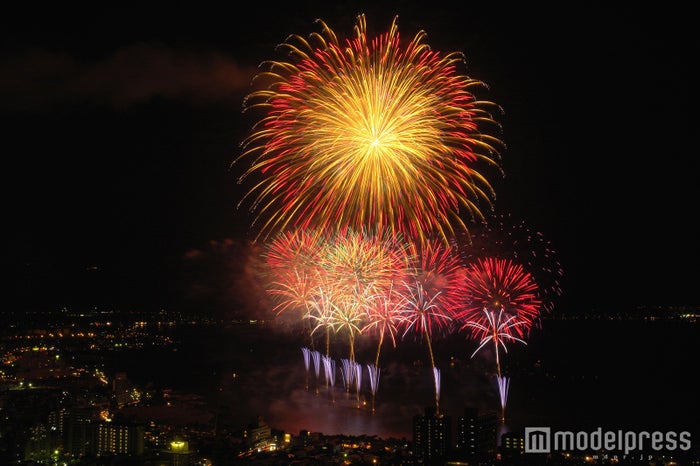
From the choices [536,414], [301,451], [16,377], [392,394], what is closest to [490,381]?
[392,394]

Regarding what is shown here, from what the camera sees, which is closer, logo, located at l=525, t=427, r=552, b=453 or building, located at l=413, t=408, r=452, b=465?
logo, located at l=525, t=427, r=552, b=453

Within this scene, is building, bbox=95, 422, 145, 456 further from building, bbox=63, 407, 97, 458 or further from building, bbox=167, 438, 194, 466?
building, bbox=167, 438, 194, 466

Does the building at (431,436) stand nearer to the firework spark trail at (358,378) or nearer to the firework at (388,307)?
the firework at (388,307)

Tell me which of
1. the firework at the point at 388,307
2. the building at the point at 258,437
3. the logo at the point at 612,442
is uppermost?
the firework at the point at 388,307

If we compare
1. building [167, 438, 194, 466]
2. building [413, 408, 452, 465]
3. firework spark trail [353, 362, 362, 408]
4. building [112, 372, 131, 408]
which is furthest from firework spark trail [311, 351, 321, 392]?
building [413, 408, 452, 465]

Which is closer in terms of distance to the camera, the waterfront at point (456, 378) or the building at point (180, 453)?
the building at point (180, 453)

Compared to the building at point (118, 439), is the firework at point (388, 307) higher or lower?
higher

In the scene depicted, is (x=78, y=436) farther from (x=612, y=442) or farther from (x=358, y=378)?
(x=358, y=378)

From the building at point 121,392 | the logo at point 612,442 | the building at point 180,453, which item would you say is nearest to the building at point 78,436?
the building at point 180,453

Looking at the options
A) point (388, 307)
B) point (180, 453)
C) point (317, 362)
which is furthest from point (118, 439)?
point (317, 362)

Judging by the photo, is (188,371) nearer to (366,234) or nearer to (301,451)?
(301,451)

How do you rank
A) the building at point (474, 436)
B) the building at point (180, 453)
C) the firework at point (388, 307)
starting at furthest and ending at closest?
the firework at point (388, 307), the building at point (474, 436), the building at point (180, 453)
